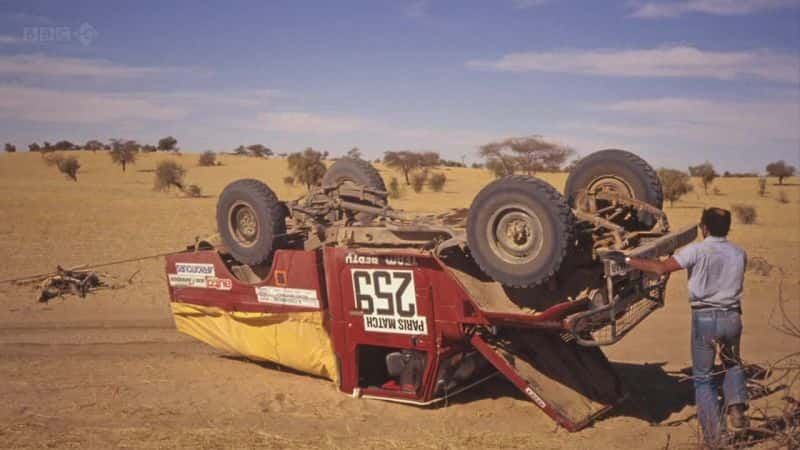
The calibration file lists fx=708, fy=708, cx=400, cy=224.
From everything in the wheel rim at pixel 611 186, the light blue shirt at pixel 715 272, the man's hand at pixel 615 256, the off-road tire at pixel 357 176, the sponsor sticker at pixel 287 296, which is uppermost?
the off-road tire at pixel 357 176

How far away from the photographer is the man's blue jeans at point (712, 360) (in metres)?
5.27

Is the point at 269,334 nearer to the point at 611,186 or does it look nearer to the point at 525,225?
the point at 525,225

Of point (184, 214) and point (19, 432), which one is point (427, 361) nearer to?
point (19, 432)

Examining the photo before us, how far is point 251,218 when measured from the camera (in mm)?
7648

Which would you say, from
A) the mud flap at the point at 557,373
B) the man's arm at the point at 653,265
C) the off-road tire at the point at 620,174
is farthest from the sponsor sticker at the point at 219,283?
the man's arm at the point at 653,265

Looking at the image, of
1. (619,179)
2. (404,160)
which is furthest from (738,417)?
(404,160)

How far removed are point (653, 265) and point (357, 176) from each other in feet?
12.6

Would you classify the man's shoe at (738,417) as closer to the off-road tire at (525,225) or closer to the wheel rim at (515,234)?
the off-road tire at (525,225)

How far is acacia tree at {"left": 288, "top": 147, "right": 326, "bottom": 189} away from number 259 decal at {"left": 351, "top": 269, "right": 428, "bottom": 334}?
105 feet

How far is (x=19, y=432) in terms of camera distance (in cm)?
595

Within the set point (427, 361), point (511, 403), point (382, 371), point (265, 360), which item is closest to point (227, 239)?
point (265, 360)

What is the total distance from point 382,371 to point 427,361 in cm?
94

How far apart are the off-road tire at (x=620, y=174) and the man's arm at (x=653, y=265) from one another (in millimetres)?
1283

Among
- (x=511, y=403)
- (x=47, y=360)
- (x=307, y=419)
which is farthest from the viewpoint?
(x=47, y=360)
